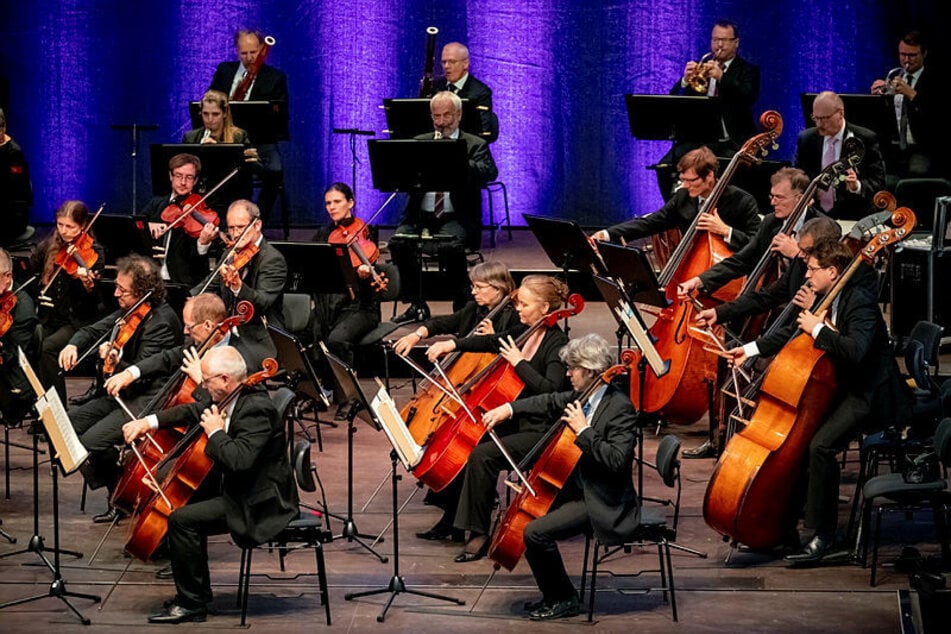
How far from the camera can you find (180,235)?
1047 cm

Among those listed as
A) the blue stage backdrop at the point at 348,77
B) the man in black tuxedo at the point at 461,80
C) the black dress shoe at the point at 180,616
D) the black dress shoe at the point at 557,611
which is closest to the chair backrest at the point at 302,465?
the black dress shoe at the point at 180,616

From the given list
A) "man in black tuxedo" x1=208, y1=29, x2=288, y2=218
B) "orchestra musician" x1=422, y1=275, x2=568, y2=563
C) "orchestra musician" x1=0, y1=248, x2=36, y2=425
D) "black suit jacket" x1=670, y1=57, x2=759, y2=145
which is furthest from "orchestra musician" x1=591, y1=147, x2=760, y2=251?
"man in black tuxedo" x1=208, y1=29, x2=288, y2=218

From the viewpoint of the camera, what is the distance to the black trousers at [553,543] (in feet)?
22.8

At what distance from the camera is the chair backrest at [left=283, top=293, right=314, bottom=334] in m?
9.93

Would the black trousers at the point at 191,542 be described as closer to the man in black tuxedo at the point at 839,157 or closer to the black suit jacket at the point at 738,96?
the man in black tuxedo at the point at 839,157

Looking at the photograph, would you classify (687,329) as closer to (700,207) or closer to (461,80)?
(700,207)

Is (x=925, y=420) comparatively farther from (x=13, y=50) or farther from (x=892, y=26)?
(x=13, y=50)

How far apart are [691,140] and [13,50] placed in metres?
6.70

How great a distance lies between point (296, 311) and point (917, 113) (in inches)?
195

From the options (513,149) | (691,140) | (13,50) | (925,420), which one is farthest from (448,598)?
(13,50)

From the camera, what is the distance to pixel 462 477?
8148 mm

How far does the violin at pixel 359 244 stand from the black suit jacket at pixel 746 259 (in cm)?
204

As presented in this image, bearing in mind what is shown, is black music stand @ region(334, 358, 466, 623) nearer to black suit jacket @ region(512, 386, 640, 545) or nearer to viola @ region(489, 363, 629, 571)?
viola @ region(489, 363, 629, 571)

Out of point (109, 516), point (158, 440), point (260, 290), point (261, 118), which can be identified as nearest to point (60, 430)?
point (158, 440)
